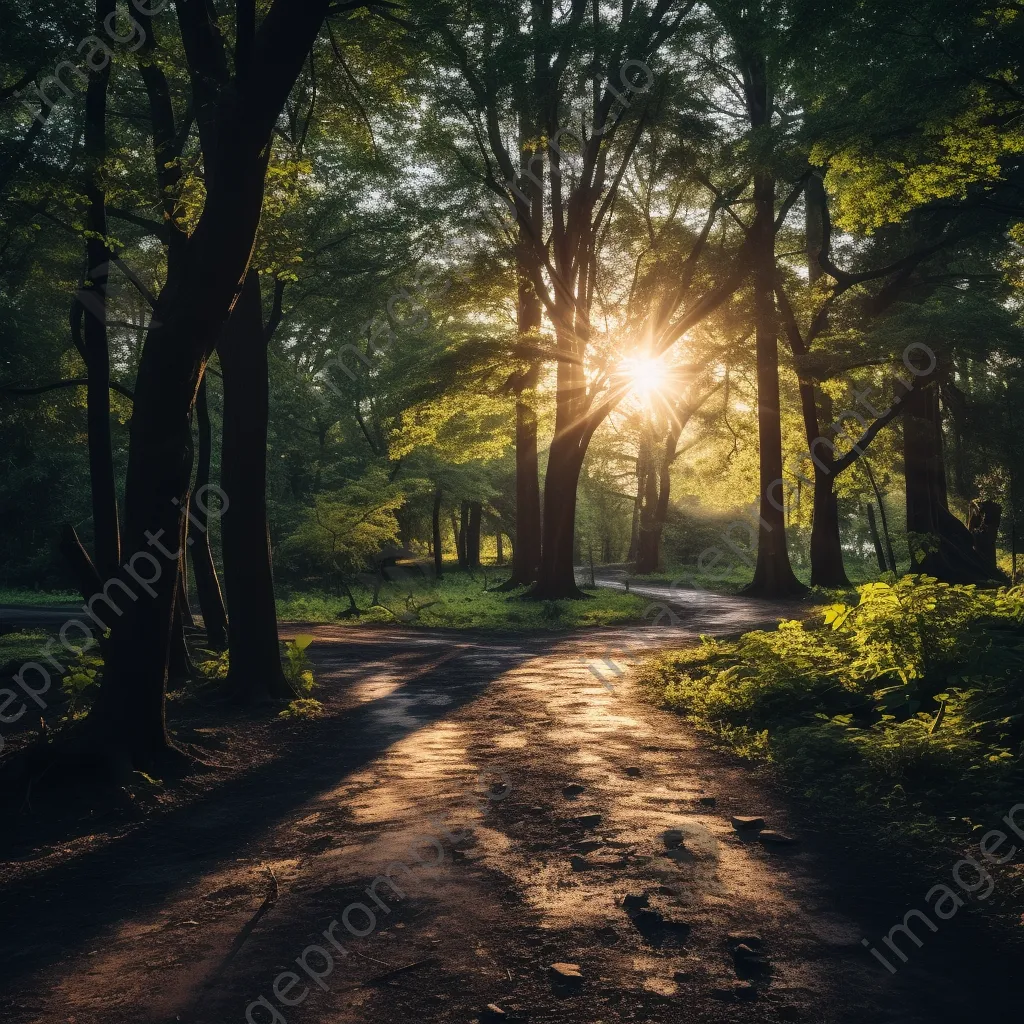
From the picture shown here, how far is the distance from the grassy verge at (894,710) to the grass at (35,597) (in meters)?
25.8

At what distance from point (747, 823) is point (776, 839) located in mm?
318

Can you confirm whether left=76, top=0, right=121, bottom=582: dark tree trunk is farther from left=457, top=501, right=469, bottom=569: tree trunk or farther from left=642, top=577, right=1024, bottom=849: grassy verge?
left=457, top=501, right=469, bottom=569: tree trunk

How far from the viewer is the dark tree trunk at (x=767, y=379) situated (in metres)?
26.7

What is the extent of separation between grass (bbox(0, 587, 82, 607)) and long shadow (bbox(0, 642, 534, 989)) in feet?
78.9

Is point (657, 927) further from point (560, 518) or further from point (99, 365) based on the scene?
point (560, 518)

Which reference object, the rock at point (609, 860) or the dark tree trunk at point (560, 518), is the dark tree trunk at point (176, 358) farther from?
the dark tree trunk at point (560, 518)

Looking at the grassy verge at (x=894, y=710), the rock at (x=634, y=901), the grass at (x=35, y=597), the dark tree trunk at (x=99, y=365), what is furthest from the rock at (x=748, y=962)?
the grass at (x=35, y=597)

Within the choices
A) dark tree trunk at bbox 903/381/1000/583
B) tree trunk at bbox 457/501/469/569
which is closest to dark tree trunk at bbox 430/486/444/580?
tree trunk at bbox 457/501/469/569

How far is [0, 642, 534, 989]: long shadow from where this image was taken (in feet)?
13.7

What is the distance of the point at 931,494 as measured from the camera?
81.3 ft

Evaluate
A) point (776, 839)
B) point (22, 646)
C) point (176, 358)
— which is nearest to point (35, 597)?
point (22, 646)

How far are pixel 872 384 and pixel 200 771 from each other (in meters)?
29.2

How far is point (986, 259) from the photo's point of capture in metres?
27.5

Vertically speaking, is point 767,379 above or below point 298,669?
above
